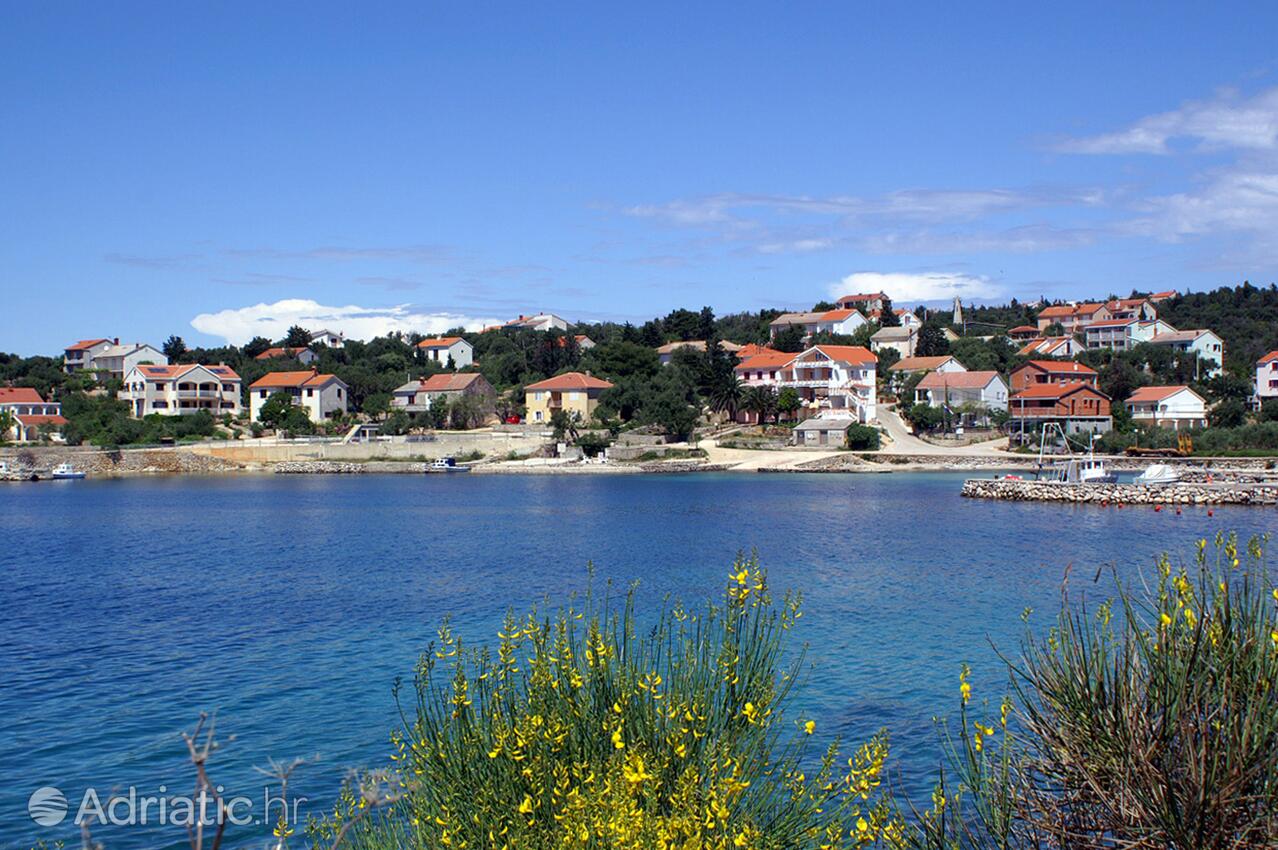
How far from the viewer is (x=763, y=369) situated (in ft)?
289

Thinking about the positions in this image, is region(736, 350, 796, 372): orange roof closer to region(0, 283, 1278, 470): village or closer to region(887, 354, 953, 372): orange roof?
region(0, 283, 1278, 470): village

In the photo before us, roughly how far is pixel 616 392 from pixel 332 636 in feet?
210

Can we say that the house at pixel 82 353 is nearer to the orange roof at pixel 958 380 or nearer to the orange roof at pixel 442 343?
the orange roof at pixel 442 343

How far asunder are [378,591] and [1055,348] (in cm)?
8532

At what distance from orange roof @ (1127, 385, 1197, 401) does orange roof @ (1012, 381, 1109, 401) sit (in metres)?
2.31

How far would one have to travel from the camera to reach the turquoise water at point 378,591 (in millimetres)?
15641

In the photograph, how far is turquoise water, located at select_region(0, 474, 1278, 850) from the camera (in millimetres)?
15641

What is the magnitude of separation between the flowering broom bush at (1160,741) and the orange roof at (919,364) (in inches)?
3332

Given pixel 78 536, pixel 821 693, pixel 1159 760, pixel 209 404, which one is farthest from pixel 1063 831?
pixel 209 404

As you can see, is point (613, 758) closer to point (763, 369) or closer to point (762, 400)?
point (762, 400)

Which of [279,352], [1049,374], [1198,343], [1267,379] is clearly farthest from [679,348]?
[1267,379]

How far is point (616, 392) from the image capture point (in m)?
86.3

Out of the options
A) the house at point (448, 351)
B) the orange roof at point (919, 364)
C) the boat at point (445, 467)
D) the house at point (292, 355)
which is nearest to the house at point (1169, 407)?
the orange roof at point (919, 364)

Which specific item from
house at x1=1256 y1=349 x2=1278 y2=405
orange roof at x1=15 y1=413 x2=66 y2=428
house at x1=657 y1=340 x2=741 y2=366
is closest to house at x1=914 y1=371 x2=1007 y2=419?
house at x1=657 y1=340 x2=741 y2=366
